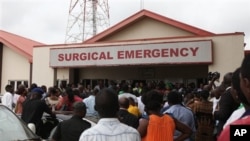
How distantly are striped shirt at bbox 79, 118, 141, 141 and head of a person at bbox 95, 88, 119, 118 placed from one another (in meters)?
0.04

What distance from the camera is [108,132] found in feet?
9.58

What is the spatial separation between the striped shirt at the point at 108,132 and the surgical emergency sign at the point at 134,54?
519 inches

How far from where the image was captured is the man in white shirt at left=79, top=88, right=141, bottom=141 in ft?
9.51

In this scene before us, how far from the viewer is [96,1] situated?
38.0 metres

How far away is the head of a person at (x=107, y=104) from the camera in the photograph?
117 inches

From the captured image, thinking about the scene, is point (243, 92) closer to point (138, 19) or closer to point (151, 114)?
point (151, 114)

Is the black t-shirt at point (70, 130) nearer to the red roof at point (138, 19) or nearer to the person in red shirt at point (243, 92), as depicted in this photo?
the person in red shirt at point (243, 92)

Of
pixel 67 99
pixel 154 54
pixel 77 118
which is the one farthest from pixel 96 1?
pixel 77 118

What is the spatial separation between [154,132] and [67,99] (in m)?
4.91

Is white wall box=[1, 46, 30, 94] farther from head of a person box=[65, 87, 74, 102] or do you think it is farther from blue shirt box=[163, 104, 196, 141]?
blue shirt box=[163, 104, 196, 141]

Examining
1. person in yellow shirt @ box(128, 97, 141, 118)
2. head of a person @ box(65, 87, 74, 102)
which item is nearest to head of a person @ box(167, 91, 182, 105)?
person in yellow shirt @ box(128, 97, 141, 118)

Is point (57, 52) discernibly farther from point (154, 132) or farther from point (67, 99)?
point (154, 132)

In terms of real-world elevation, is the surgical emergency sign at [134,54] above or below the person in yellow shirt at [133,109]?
above

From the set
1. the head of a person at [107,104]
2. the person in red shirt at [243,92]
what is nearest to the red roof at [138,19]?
the head of a person at [107,104]
